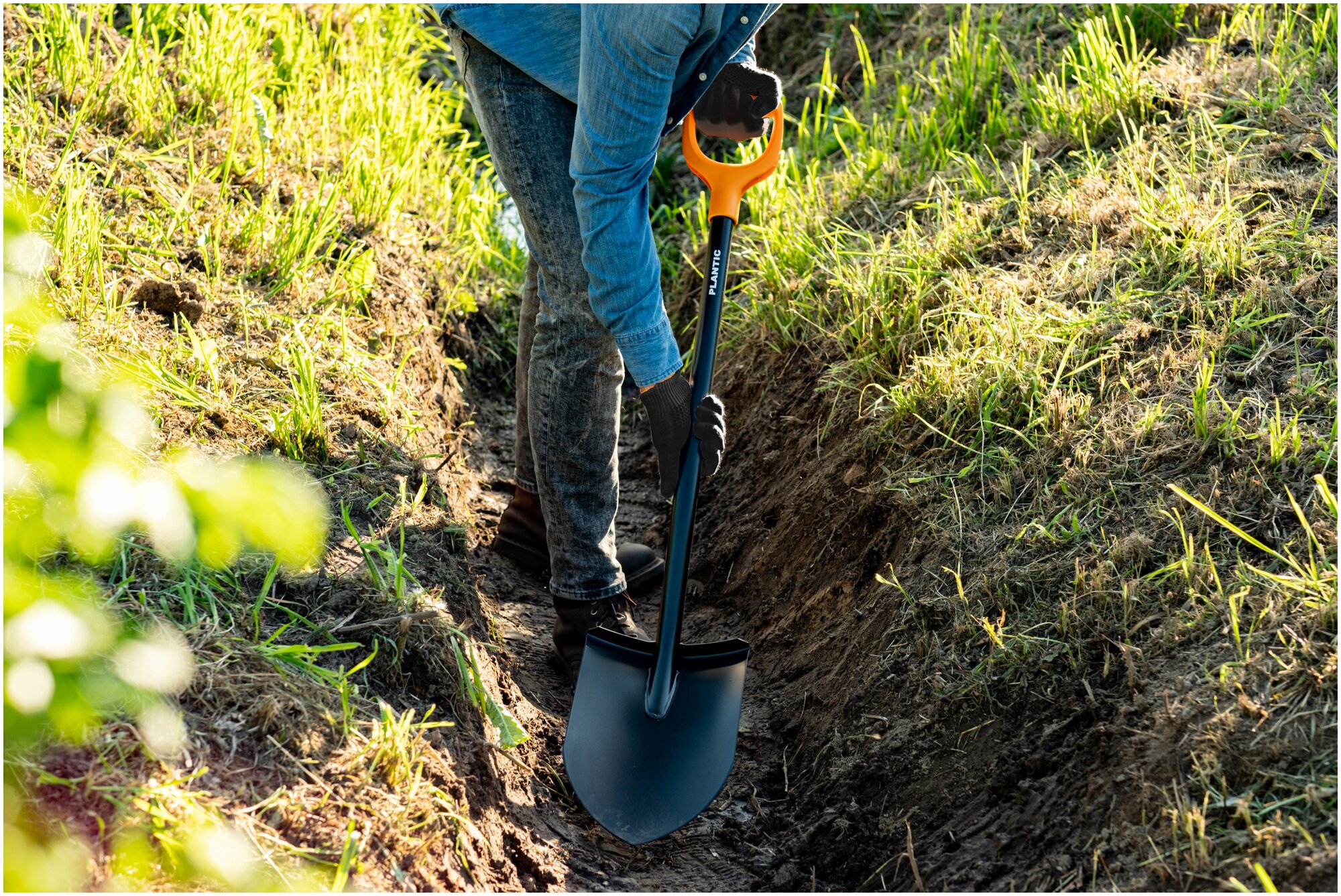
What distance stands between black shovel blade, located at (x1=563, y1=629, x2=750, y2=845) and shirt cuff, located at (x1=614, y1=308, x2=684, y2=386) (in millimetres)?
534

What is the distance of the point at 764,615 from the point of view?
96.3 inches

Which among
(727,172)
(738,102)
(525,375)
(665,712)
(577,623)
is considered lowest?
(577,623)

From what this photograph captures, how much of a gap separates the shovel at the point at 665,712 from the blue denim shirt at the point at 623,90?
0.78ft

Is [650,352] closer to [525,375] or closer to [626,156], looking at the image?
[626,156]

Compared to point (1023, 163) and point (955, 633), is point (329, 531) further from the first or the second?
point (1023, 163)

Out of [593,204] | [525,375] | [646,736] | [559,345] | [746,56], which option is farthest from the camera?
[525,375]

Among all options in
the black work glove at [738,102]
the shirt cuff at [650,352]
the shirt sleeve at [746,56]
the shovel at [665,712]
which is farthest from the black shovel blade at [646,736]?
the shirt sleeve at [746,56]

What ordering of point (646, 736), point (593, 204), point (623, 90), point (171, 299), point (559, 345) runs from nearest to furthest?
point (623, 90)
point (593, 204)
point (646, 736)
point (559, 345)
point (171, 299)

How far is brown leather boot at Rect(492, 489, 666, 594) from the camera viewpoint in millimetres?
2607

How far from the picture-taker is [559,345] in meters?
2.13

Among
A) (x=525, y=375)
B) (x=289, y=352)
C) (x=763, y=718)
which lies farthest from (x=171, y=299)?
(x=763, y=718)

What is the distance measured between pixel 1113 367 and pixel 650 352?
1.03m

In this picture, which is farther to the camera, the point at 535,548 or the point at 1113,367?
the point at 535,548

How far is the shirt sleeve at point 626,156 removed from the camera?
5.23 feet
